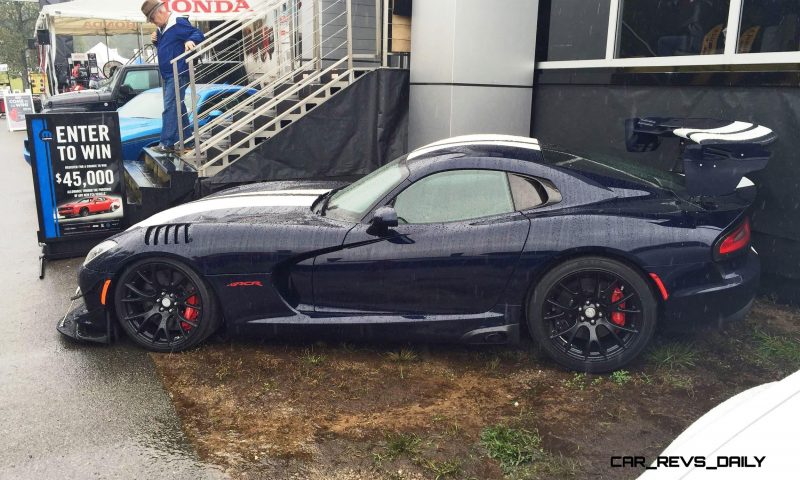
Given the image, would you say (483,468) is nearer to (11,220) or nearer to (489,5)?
(489,5)

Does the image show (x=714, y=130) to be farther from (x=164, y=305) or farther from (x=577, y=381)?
(x=164, y=305)

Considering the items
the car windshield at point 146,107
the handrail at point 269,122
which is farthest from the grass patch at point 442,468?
the car windshield at point 146,107

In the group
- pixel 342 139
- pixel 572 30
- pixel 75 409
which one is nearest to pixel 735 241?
pixel 75 409

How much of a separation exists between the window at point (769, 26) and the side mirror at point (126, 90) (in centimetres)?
1025

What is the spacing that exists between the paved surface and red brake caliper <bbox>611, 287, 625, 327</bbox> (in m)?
2.34

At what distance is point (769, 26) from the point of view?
5.16m

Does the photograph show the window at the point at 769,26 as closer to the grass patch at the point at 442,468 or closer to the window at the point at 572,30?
the window at the point at 572,30

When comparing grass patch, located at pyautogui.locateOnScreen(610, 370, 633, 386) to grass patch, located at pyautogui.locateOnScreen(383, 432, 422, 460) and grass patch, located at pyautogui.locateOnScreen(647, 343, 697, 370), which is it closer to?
grass patch, located at pyautogui.locateOnScreen(647, 343, 697, 370)

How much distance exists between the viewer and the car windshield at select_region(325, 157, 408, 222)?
13.4 ft

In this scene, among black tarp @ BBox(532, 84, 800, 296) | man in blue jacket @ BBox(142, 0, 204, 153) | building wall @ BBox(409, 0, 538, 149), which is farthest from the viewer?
man in blue jacket @ BBox(142, 0, 204, 153)

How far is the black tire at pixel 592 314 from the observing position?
3750mm

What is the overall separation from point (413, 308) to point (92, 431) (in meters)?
1.84

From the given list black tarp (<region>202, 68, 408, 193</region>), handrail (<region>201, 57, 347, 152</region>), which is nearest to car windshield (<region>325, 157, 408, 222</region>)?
black tarp (<region>202, 68, 408, 193</region>)

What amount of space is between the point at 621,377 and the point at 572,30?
4.73m
